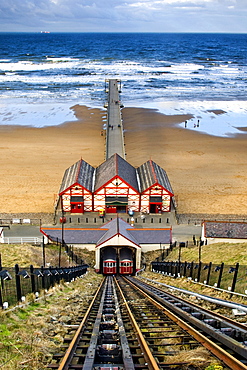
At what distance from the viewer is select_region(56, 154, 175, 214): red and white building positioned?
112ft

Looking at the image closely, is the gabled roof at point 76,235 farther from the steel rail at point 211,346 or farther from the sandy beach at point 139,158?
the steel rail at point 211,346

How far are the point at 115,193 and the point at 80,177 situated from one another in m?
3.86

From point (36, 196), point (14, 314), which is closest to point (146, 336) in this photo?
point (14, 314)

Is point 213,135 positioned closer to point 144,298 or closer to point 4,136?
point 4,136

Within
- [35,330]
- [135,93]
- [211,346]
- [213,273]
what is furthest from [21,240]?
[135,93]

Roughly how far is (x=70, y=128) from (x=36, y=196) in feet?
87.9

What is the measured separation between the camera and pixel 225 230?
28984mm

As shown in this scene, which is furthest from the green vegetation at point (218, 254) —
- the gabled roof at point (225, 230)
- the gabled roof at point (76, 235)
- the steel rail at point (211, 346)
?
the steel rail at point (211, 346)

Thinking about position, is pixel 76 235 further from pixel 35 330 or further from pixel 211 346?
pixel 211 346

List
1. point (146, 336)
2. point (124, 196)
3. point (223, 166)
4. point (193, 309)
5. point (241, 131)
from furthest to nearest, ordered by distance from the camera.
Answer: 1. point (241, 131)
2. point (223, 166)
3. point (124, 196)
4. point (193, 309)
5. point (146, 336)

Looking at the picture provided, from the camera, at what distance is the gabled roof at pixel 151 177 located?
34.7m

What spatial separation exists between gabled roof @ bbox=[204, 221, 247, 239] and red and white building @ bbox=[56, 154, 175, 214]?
638cm

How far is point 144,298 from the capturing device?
13422 millimetres

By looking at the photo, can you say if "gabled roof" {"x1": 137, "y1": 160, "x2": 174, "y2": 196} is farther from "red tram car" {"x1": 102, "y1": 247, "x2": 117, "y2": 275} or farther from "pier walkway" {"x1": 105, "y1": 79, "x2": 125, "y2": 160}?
"red tram car" {"x1": 102, "y1": 247, "x2": 117, "y2": 275}
